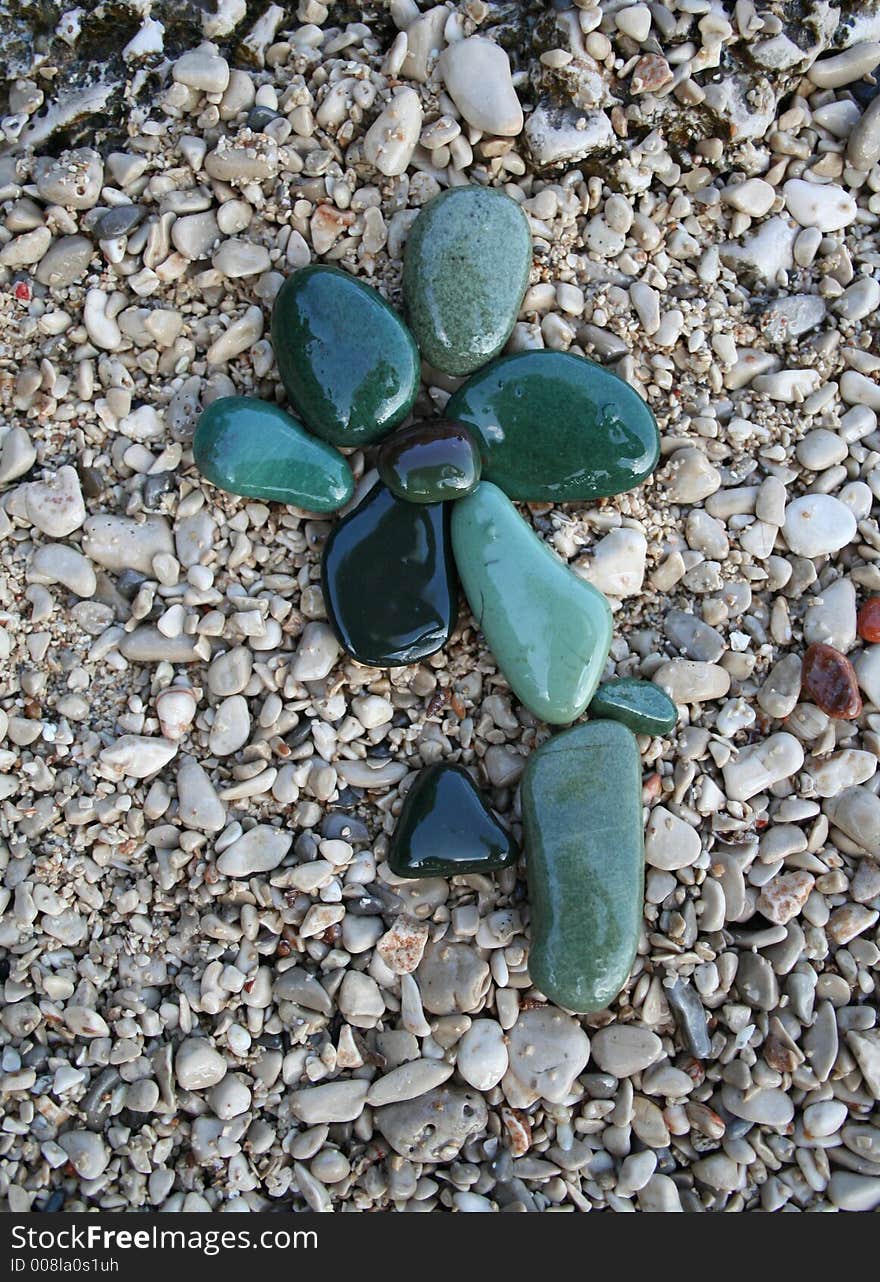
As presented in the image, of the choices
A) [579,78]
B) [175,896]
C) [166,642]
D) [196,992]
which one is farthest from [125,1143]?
[579,78]

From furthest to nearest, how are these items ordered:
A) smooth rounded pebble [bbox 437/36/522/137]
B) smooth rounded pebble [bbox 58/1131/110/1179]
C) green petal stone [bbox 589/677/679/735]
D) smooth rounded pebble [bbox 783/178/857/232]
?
smooth rounded pebble [bbox 783/178/857/232] → smooth rounded pebble [bbox 437/36/522/137] → green petal stone [bbox 589/677/679/735] → smooth rounded pebble [bbox 58/1131/110/1179]

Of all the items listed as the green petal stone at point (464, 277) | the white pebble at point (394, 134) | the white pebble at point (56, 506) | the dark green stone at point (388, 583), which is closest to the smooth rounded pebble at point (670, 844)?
the dark green stone at point (388, 583)

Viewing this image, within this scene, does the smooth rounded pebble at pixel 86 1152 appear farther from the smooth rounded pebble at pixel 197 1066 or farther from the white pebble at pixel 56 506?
the white pebble at pixel 56 506

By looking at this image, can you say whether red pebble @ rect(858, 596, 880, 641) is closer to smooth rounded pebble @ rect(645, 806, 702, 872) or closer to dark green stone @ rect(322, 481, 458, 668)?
smooth rounded pebble @ rect(645, 806, 702, 872)

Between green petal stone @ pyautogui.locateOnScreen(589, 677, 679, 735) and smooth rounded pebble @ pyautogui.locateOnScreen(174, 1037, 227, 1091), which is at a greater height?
green petal stone @ pyautogui.locateOnScreen(589, 677, 679, 735)

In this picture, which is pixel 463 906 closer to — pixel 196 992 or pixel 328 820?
pixel 328 820

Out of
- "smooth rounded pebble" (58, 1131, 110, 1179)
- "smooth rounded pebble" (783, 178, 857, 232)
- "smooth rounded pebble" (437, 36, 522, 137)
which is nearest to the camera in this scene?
"smooth rounded pebble" (58, 1131, 110, 1179)

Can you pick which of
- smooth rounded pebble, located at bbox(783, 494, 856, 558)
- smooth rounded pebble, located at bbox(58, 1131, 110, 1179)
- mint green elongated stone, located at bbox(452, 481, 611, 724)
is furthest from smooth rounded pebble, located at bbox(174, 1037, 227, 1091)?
smooth rounded pebble, located at bbox(783, 494, 856, 558)
